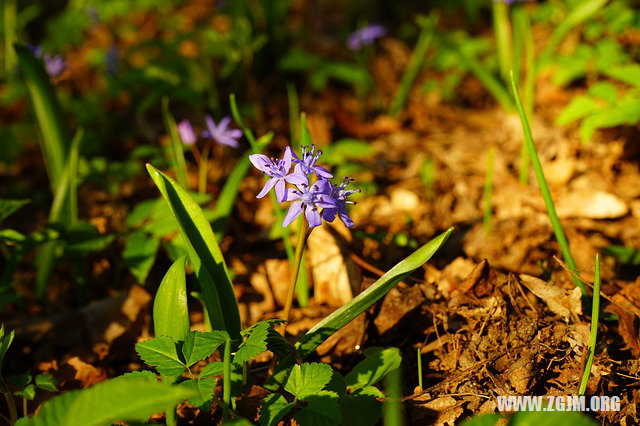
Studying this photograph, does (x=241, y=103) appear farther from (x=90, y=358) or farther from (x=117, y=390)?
(x=117, y=390)

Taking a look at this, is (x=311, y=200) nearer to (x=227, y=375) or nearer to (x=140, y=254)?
(x=227, y=375)

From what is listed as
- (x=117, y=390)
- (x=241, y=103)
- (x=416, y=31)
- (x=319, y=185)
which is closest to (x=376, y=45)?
(x=416, y=31)

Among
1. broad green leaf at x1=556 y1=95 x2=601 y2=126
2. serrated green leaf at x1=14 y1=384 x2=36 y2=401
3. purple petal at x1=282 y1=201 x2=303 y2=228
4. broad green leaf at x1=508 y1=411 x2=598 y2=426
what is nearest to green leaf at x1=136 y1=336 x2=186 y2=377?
purple petal at x1=282 y1=201 x2=303 y2=228

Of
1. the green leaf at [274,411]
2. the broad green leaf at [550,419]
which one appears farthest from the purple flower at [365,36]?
the broad green leaf at [550,419]

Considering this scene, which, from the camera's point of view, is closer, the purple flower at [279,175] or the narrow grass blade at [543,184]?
the purple flower at [279,175]

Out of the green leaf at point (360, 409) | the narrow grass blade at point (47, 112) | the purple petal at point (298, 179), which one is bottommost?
the green leaf at point (360, 409)

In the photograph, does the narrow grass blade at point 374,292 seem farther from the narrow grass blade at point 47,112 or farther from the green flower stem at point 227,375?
the narrow grass blade at point 47,112

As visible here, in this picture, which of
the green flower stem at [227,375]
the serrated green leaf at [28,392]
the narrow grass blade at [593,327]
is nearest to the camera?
the green flower stem at [227,375]
